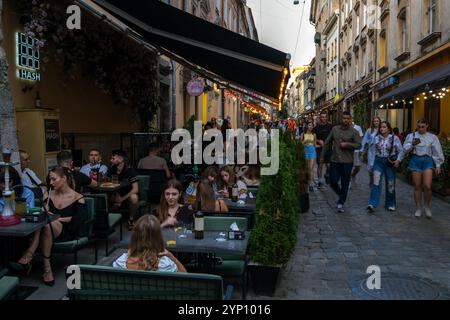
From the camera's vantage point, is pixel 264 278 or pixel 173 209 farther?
pixel 173 209

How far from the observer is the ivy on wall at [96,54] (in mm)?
7094

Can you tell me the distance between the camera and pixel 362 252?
6.22 metres

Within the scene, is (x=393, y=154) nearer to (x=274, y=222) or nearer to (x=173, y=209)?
(x=274, y=222)

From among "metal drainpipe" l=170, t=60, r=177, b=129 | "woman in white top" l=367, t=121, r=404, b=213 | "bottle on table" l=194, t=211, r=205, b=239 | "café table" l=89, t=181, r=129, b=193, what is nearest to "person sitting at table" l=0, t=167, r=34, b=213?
"café table" l=89, t=181, r=129, b=193

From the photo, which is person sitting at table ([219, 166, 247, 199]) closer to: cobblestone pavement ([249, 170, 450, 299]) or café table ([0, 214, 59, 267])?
cobblestone pavement ([249, 170, 450, 299])

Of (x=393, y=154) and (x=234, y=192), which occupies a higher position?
(x=393, y=154)

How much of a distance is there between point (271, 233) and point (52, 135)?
4507 mm

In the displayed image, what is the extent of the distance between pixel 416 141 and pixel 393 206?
156 cm

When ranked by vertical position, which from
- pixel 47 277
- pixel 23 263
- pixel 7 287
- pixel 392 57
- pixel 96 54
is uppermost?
pixel 392 57

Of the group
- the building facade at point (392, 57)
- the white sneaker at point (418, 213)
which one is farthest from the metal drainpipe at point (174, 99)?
the white sneaker at point (418, 213)

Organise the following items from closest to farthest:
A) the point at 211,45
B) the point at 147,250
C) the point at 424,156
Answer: the point at 147,250, the point at 211,45, the point at 424,156

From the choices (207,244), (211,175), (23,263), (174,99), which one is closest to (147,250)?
(207,244)
